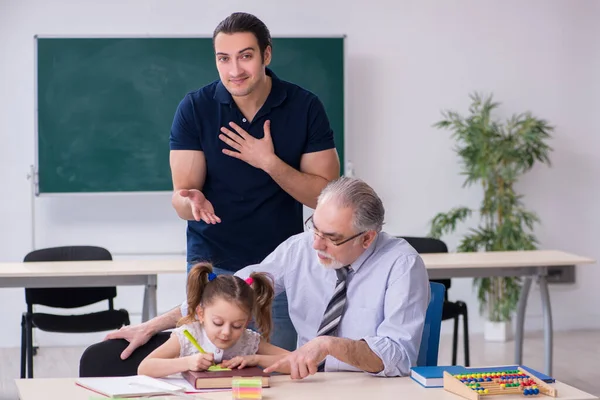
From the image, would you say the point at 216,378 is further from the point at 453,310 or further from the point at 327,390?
the point at 453,310

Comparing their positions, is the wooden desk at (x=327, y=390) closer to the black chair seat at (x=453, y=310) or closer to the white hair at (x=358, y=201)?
the white hair at (x=358, y=201)

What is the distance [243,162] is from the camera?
284 cm

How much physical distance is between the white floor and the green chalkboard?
1.11m

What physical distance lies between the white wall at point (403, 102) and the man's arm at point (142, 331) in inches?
150

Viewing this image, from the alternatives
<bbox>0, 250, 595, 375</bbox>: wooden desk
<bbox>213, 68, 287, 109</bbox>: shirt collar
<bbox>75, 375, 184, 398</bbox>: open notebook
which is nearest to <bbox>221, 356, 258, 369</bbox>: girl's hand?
<bbox>75, 375, 184, 398</bbox>: open notebook

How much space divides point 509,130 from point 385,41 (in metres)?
1.08

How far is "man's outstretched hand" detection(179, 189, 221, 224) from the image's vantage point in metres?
2.59

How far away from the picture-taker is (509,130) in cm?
623

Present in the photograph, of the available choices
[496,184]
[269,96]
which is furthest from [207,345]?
[496,184]

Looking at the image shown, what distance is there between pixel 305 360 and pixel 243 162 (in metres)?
0.89

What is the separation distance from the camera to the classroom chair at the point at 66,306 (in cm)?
467

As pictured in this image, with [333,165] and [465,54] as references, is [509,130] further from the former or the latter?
[333,165]

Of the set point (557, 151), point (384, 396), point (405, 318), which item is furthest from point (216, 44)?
point (557, 151)

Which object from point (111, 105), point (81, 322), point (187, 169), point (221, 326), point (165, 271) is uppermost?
point (111, 105)
